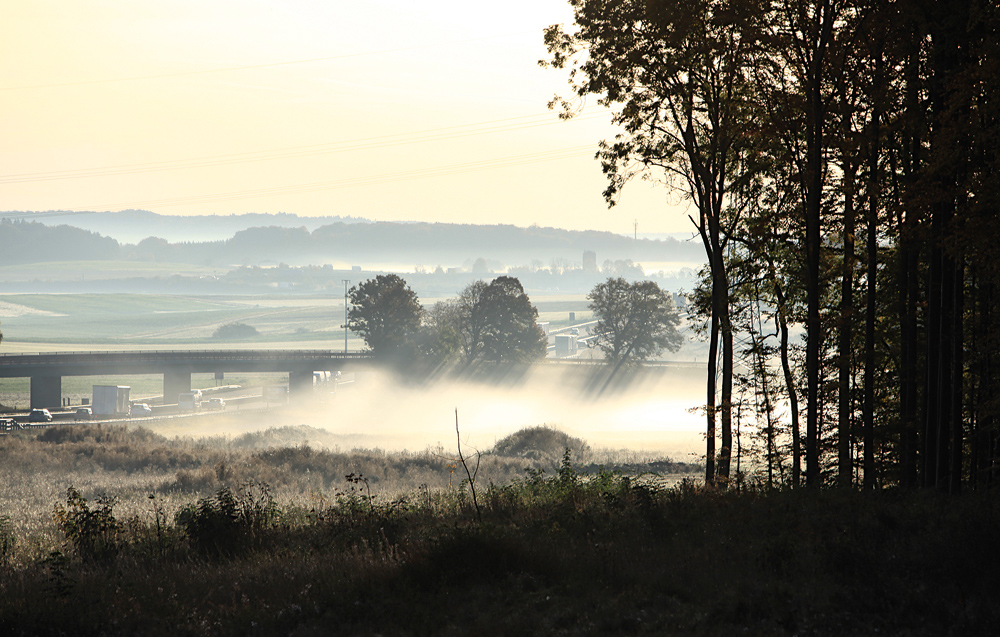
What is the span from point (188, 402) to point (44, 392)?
46.0 ft

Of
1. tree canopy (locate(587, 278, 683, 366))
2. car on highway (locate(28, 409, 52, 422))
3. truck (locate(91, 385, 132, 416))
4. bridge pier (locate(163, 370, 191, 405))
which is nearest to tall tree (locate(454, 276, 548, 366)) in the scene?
tree canopy (locate(587, 278, 683, 366))

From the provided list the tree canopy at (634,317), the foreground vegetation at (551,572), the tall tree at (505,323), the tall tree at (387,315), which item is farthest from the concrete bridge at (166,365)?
the foreground vegetation at (551,572)

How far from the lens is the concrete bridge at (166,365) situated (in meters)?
74.8

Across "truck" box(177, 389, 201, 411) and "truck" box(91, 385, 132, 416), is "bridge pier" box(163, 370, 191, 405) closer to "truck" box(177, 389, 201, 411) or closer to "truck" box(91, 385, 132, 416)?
"truck" box(177, 389, 201, 411)

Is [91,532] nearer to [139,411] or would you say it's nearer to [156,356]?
[139,411]

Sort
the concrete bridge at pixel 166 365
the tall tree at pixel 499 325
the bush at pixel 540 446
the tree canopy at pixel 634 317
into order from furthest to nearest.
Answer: the tall tree at pixel 499 325 < the tree canopy at pixel 634 317 < the concrete bridge at pixel 166 365 < the bush at pixel 540 446

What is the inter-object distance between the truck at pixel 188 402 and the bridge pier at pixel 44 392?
38.7ft

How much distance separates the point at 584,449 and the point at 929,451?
3453 cm

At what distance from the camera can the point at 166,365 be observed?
84125 millimetres

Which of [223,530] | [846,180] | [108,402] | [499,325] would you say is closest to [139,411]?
[108,402]

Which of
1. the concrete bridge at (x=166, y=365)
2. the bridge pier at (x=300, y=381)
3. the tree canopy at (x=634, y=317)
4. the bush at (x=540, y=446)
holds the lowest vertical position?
the bush at (x=540, y=446)

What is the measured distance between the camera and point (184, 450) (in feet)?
136

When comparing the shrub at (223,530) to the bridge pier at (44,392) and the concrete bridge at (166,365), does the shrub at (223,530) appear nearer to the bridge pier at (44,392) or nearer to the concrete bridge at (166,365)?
the concrete bridge at (166,365)

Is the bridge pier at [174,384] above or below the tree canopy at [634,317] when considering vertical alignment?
below
